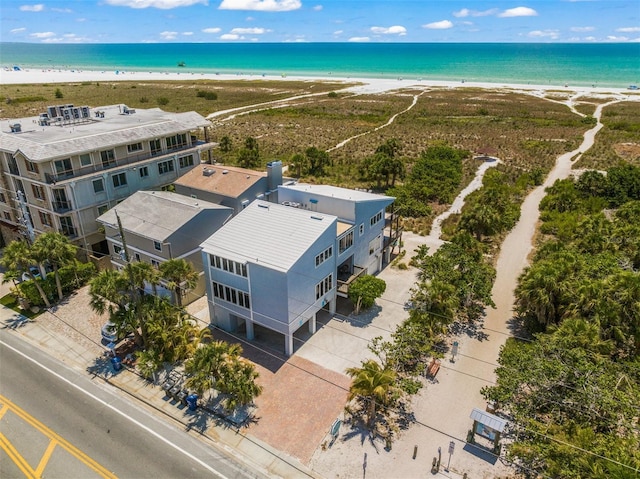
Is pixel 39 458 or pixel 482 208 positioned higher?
pixel 482 208

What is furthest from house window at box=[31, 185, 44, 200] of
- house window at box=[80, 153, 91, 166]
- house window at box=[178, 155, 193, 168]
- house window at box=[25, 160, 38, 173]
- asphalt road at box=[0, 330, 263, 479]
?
asphalt road at box=[0, 330, 263, 479]

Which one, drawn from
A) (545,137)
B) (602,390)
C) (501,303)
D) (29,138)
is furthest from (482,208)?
(545,137)

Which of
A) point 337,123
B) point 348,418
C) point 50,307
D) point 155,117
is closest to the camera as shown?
point 348,418

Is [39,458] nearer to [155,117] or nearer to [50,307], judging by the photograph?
[50,307]

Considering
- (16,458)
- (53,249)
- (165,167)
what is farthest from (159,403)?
(165,167)

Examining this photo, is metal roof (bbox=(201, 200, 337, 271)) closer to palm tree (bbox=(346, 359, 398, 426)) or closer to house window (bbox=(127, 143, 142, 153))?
palm tree (bbox=(346, 359, 398, 426))
